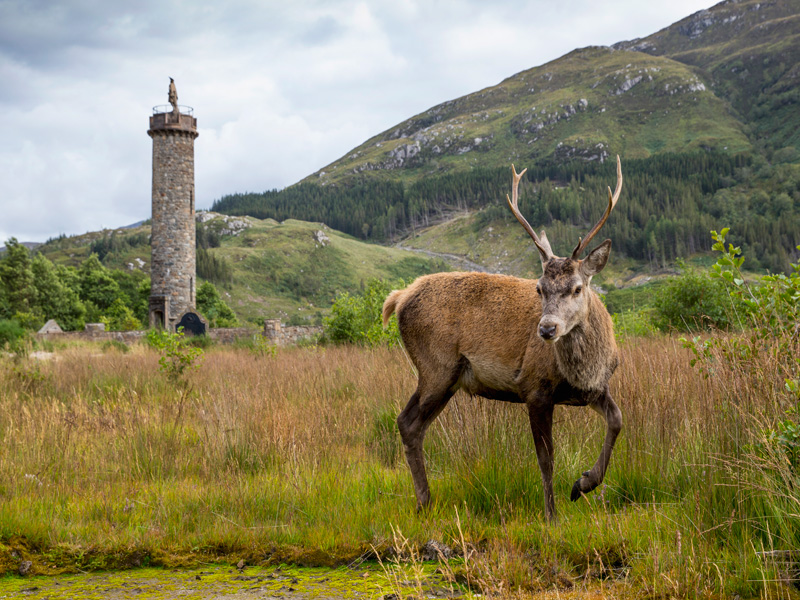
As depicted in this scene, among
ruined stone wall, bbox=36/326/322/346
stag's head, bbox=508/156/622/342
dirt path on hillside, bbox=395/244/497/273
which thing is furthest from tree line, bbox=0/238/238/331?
dirt path on hillside, bbox=395/244/497/273

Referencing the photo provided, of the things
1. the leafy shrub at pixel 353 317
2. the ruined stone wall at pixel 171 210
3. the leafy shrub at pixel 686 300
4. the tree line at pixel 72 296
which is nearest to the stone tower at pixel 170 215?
the ruined stone wall at pixel 171 210

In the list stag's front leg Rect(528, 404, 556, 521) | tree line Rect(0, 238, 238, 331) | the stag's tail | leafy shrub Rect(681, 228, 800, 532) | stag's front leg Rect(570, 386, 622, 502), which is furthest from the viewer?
tree line Rect(0, 238, 238, 331)

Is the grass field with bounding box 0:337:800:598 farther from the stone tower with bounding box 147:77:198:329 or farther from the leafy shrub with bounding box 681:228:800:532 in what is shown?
the stone tower with bounding box 147:77:198:329

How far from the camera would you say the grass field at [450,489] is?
342cm

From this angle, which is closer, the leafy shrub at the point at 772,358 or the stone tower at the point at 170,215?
the leafy shrub at the point at 772,358

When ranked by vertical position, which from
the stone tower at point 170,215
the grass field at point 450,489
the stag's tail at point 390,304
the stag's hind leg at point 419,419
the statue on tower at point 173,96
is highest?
the statue on tower at point 173,96

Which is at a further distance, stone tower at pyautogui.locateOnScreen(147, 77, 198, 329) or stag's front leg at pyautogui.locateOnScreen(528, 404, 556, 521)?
stone tower at pyautogui.locateOnScreen(147, 77, 198, 329)

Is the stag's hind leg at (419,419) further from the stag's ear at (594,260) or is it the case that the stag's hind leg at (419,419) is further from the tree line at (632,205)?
the tree line at (632,205)

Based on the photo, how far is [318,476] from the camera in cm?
521

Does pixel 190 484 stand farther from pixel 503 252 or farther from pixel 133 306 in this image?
pixel 503 252

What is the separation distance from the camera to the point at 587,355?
434cm

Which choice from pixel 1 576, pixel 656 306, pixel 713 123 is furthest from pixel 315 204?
pixel 1 576

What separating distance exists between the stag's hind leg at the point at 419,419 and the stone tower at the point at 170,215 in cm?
4111

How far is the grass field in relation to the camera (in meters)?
3.42
